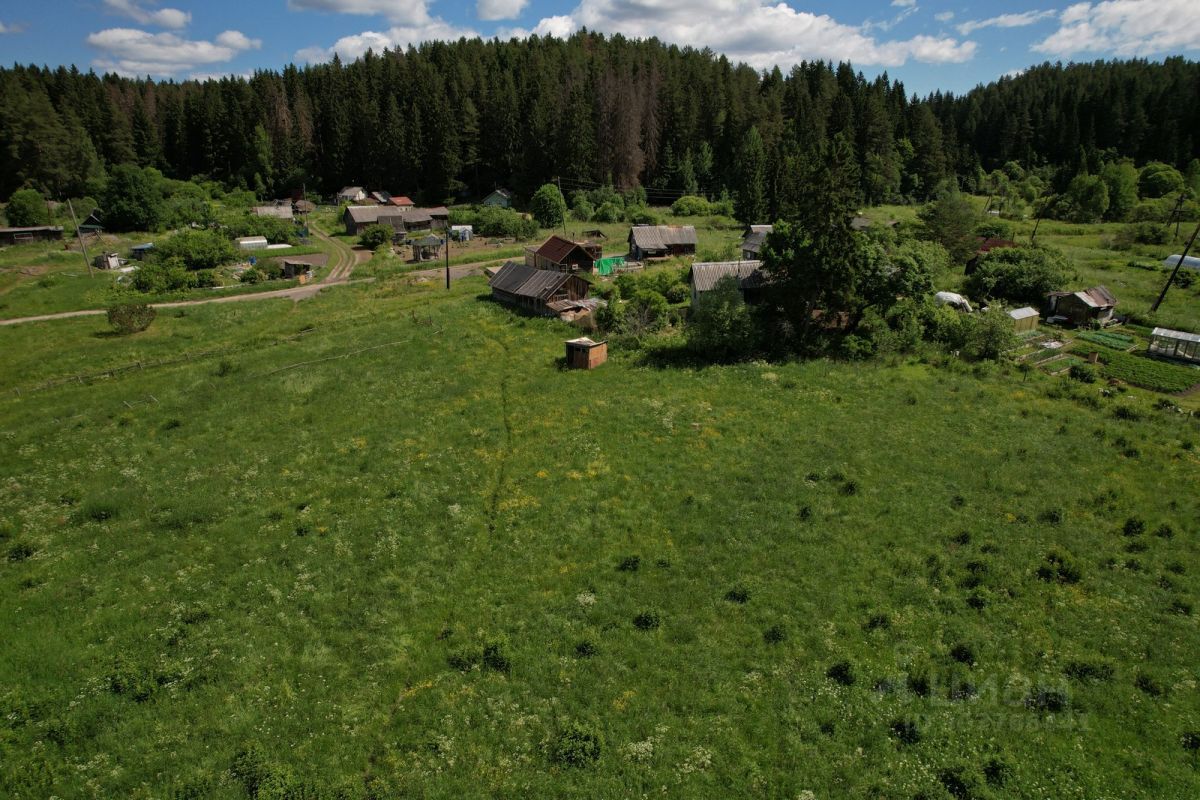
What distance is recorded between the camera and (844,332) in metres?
42.7

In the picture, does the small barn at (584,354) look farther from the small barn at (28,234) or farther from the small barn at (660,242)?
the small barn at (28,234)

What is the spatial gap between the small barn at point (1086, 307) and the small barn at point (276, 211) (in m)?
101

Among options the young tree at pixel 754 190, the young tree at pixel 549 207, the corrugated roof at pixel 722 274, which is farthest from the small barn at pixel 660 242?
the corrugated roof at pixel 722 274

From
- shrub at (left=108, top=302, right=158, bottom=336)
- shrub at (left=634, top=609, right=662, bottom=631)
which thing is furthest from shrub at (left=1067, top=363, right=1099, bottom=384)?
shrub at (left=108, top=302, right=158, bottom=336)

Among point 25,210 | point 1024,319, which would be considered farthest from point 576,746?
point 25,210

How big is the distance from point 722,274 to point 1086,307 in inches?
1161

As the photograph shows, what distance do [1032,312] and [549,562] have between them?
4596cm

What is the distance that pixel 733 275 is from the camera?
152 feet

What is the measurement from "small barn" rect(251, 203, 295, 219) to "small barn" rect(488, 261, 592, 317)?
60071 mm

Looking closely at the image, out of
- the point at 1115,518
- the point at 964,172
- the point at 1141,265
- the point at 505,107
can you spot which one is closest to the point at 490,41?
the point at 505,107

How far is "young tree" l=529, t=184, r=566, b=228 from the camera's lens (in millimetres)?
88375

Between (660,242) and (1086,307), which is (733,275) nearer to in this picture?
(660,242)

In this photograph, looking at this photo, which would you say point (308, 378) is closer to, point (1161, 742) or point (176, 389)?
point (176, 389)

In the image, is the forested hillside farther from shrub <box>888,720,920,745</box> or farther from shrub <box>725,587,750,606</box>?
shrub <box>888,720,920,745</box>
